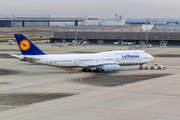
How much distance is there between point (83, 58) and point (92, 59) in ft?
6.47

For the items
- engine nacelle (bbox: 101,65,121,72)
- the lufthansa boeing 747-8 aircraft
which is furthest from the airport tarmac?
the lufthansa boeing 747-8 aircraft

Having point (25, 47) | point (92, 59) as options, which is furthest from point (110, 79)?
point (25, 47)

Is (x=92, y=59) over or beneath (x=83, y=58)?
beneath

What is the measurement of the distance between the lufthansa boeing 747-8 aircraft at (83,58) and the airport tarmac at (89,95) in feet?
6.77

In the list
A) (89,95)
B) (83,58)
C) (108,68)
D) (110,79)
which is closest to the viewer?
(89,95)

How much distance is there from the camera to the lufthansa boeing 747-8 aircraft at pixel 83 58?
60469 millimetres

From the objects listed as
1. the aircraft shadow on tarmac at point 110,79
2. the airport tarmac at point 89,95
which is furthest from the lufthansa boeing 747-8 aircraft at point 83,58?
the aircraft shadow on tarmac at point 110,79

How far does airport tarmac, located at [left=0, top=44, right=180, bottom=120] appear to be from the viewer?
30.7 m

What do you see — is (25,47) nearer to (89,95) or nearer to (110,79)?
(110,79)

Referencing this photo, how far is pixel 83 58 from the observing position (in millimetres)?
62562

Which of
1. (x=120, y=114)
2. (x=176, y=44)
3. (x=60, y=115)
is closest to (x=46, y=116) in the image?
(x=60, y=115)

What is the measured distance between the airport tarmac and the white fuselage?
2271 mm

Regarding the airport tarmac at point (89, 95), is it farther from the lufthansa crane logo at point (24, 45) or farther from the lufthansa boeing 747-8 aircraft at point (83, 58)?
the lufthansa crane logo at point (24, 45)

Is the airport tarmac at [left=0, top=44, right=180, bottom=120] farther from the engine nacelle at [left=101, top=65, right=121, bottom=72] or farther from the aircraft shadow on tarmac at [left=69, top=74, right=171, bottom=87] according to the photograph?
the engine nacelle at [left=101, top=65, right=121, bottom=72]
